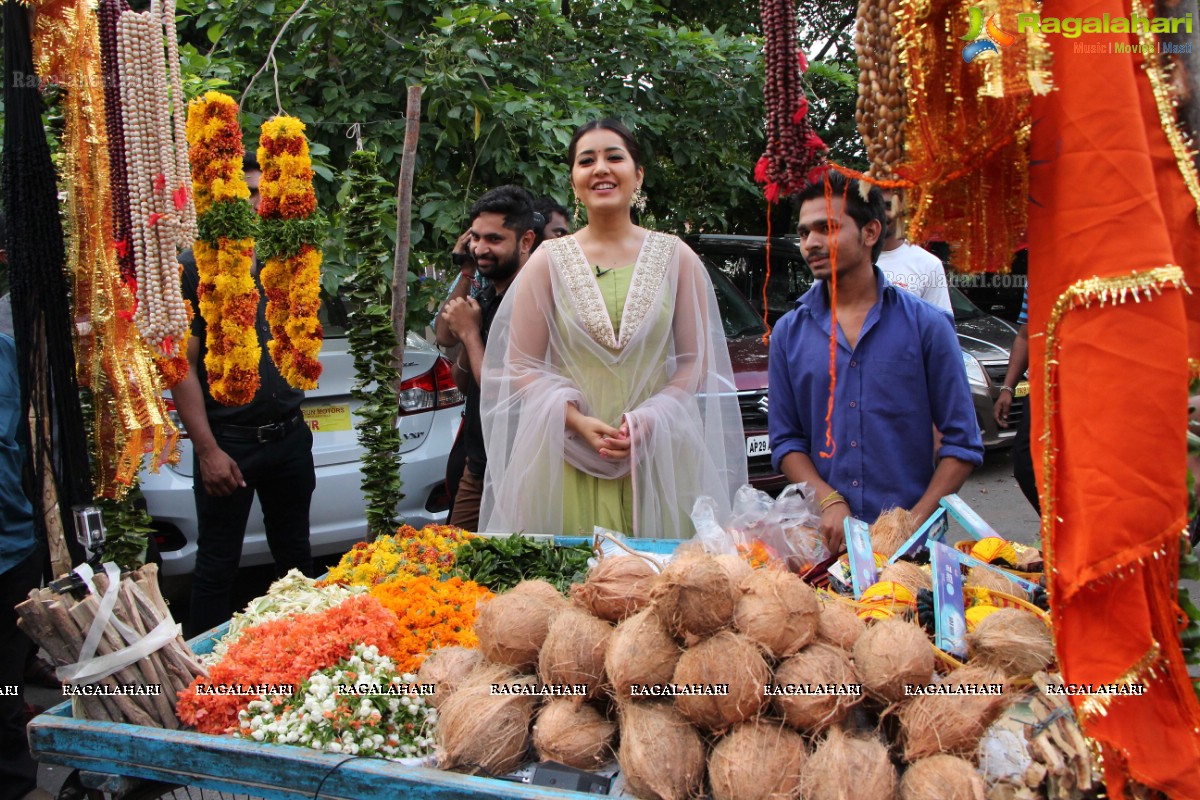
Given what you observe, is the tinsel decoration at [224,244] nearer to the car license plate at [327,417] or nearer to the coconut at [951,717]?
the car license plate at [327,417]

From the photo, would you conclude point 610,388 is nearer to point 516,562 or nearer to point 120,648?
point 516,562

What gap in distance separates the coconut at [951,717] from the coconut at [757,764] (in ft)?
0.63

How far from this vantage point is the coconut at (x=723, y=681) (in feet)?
5.00

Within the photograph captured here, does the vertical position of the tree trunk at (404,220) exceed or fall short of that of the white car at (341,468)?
it exceeds it

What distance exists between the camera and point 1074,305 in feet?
4.61

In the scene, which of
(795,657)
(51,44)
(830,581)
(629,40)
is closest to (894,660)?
(795,657)

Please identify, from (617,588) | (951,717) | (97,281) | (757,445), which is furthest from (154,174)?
(757,445)

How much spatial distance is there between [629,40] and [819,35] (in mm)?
6675

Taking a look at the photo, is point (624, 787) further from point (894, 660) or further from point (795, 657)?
point (894, 660)

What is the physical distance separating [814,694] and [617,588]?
1.44 ft

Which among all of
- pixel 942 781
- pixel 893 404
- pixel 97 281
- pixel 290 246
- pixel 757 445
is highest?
pixel 290 246

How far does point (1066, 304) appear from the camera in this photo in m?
1.42

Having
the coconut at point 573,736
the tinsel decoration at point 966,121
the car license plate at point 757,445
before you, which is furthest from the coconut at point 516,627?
the car license plate at point 757,445

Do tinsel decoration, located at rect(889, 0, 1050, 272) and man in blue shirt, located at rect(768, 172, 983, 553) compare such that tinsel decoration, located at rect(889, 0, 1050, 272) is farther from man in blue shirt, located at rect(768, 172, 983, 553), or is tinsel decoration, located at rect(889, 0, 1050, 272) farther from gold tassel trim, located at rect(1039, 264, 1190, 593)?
man in blue shirt, located at rect(768, 172, 983, 553)
